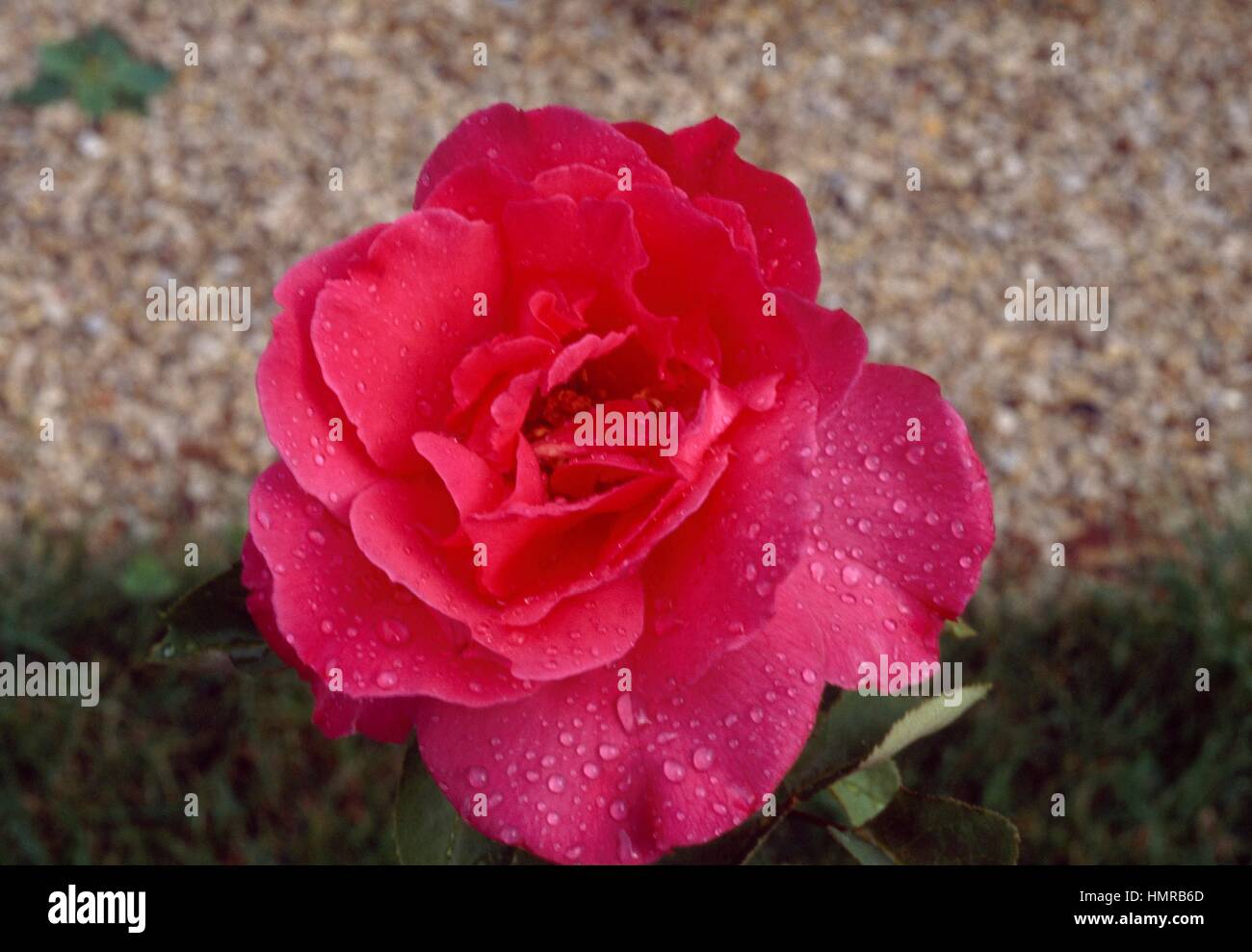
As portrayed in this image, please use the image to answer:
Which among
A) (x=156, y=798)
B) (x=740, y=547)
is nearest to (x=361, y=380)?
(x=740, y=547)

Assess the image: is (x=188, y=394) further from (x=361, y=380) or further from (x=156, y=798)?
(x=361, y=380)

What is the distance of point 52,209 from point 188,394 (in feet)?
1.80

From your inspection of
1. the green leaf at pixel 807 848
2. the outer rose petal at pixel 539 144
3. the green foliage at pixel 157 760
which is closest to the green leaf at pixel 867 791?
the outer rose petal at pixel 539 144

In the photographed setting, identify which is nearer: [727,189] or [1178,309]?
Answer: [727,189]

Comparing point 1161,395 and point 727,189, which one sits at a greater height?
point 727,189

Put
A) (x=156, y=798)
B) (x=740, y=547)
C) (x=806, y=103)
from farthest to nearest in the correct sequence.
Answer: (x=806, y=103)
(x=156, y=798)
(x=740, y=547)

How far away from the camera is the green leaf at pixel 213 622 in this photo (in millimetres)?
903

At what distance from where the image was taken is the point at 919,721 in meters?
0.90

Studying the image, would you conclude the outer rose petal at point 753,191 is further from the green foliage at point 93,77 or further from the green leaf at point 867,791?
the green foliage at point 93,77

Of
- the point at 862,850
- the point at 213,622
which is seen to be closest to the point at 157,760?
the point at 213,622

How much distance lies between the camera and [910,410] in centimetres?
78

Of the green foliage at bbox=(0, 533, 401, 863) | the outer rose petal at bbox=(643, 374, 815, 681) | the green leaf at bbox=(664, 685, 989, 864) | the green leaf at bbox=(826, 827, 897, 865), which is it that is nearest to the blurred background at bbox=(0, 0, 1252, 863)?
the green foliage at bbox=(0, 533, 401, 863)

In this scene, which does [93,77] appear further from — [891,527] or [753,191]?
[891,527]
